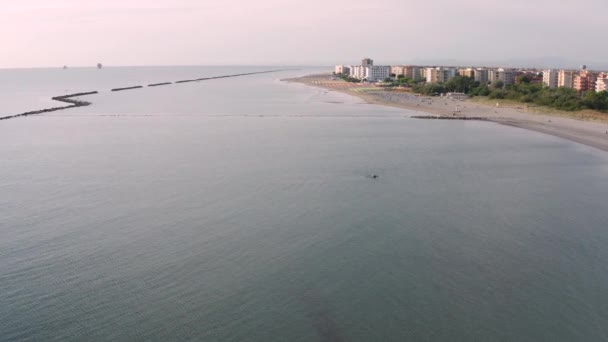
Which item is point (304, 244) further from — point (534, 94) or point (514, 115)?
point (534, 94)

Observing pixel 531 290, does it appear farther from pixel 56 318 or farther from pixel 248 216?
pixel 56 318

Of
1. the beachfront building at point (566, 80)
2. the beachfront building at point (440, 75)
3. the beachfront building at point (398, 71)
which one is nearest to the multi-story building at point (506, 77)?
the beachfront building at point (566, 80)

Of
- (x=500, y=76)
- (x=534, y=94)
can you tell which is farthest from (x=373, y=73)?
(x=534, y=94)

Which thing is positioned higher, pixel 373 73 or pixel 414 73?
pixel 373 73

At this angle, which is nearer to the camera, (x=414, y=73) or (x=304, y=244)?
(x=304, y=244)

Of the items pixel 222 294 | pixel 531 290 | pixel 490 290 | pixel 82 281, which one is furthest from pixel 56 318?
pixel 531 290
